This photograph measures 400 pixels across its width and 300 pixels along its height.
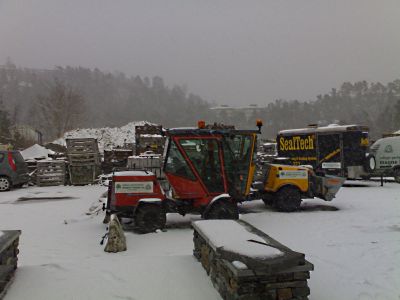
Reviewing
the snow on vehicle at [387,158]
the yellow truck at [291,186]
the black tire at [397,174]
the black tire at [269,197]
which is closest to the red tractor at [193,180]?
the yellow truck at [291,186]

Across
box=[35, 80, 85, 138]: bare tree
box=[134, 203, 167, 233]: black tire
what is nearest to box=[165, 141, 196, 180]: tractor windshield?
box=[134, 203, 167, 233]: black tire

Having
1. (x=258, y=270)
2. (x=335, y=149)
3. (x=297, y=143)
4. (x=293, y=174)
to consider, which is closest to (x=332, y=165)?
(x=335, y=149)

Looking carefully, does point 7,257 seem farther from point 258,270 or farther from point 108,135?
point 108,135

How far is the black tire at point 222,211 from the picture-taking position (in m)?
8.50

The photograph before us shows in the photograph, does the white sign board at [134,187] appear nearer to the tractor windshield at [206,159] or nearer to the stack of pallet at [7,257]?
the tractor windshield at [206,159]

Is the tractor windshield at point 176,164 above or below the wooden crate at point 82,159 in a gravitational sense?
above

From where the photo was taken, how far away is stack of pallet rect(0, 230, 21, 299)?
4.20 metres

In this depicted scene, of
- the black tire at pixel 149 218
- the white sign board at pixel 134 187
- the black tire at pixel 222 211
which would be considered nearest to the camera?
the black tire at pixel 149 218

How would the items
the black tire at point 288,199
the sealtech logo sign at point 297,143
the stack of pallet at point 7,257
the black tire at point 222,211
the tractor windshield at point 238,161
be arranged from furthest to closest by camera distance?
the sealtech logo sign at point 297,143 → the black tire at point 288,199 → the tractor windshield at point 238,161 → the black tire at point 222,211 → the stack of pallet at point 7,257

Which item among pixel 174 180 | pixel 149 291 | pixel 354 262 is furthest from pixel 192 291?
pixel 174 180

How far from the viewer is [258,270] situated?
3.64 metres

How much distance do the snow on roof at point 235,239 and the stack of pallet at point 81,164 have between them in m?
13.6

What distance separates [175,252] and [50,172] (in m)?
13.1

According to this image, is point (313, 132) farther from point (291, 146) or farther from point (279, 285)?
point (279, 285)
